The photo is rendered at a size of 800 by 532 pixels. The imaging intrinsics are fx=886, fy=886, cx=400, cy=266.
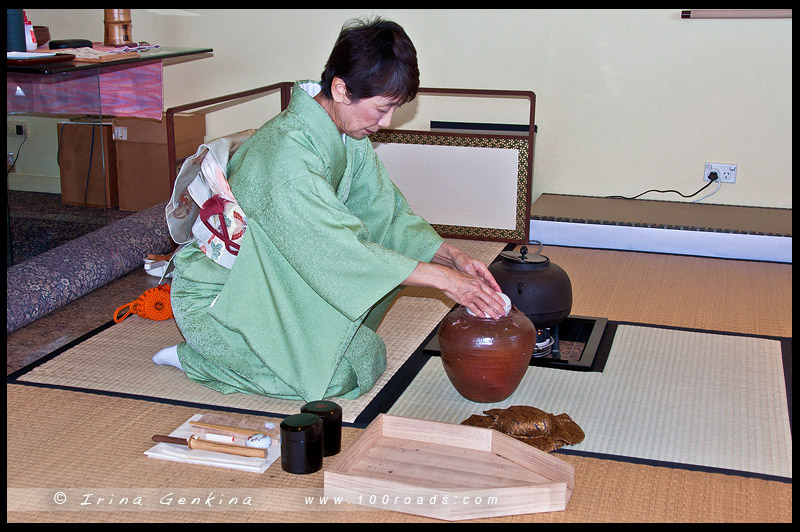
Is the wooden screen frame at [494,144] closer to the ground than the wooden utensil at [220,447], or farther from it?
farther from it

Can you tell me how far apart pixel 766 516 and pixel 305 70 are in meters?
3.80

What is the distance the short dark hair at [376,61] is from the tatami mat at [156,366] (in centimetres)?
86

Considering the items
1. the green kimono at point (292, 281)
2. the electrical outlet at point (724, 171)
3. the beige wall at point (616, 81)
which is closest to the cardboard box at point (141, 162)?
the beige wall at point (616, 81)

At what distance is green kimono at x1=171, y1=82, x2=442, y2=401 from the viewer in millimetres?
2309

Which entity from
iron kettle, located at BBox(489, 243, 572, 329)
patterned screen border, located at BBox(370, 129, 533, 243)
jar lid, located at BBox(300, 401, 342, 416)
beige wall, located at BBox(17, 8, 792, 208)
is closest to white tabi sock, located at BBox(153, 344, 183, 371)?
jar lid, located at BBox(300, 401, 342, 416)

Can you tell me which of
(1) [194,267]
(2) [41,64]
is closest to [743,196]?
(1) [194,267]

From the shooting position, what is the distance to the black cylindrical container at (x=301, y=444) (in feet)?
6.66

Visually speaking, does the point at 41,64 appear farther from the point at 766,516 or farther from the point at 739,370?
the point at 766,516

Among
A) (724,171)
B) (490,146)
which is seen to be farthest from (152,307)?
(724,171)

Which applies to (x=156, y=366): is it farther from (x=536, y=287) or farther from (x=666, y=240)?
(x=666, y=240)

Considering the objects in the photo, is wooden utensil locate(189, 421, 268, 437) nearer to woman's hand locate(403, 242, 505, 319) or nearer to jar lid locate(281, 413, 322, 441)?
jar lid locate(281, 413, 322, 441)

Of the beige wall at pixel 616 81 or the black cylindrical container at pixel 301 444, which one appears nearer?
the black cylindrical container at pixel 301 444

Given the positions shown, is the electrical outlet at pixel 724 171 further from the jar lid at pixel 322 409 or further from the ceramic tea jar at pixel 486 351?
the jar lid at pixel 322 409

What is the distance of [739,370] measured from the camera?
2.72 metres
